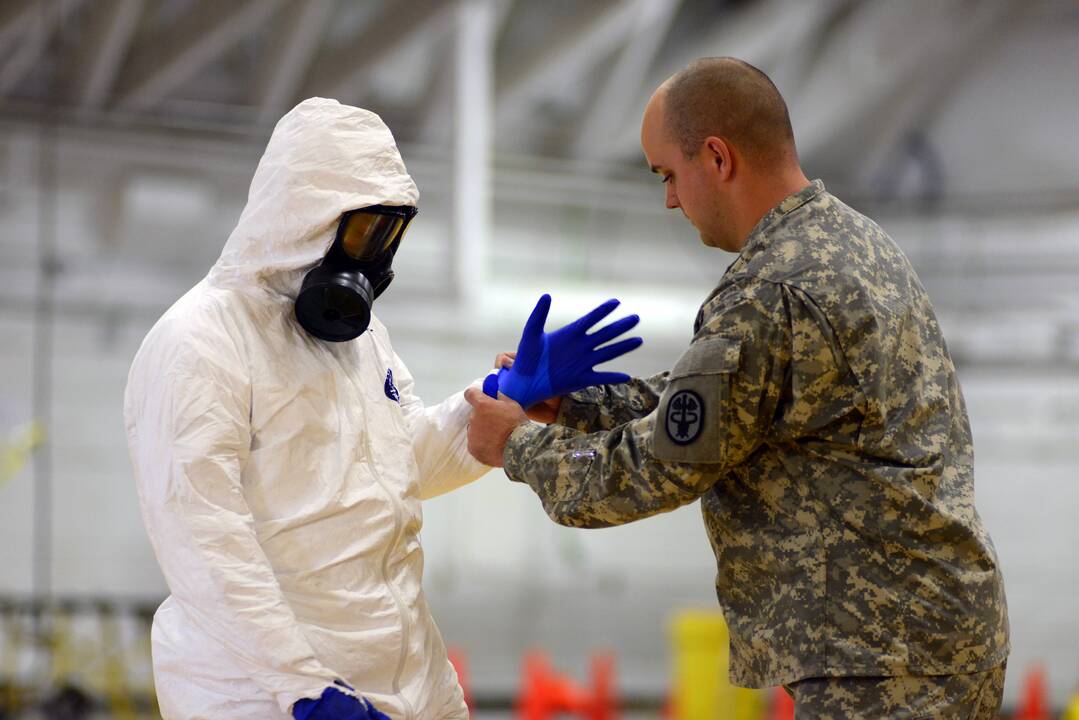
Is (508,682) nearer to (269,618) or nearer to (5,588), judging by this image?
(5,588)

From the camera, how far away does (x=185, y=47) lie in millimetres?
6090

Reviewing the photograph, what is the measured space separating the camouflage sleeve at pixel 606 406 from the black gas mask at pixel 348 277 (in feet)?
1.50

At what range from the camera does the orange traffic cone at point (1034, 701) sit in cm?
610

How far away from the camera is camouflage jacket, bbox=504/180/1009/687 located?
1.83 m

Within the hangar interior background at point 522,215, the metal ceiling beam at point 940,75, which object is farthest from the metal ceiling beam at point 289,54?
the metal ceiling beam at point 940,75

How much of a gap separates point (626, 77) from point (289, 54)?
1.98m

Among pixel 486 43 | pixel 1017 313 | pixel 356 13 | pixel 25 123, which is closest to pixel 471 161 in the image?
pixel 486 43

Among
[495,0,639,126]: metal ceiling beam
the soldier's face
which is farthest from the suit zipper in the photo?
[495,0,639,126]: metal ceiling beam

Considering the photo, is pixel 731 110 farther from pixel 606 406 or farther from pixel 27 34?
pixel 27 34

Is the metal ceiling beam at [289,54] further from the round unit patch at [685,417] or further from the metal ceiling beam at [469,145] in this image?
the round unit patch at [685,417]

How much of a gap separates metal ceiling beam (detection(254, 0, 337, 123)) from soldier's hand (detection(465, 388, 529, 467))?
4.39 metres

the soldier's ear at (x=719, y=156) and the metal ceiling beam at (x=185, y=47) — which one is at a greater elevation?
the metal ceiling beam at (x=185, y=47)

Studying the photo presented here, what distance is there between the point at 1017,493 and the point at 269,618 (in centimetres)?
647

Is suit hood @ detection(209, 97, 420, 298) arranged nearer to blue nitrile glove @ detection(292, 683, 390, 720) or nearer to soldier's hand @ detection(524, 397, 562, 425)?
soldier's hand @ detection(524, 397, 562, 425)
